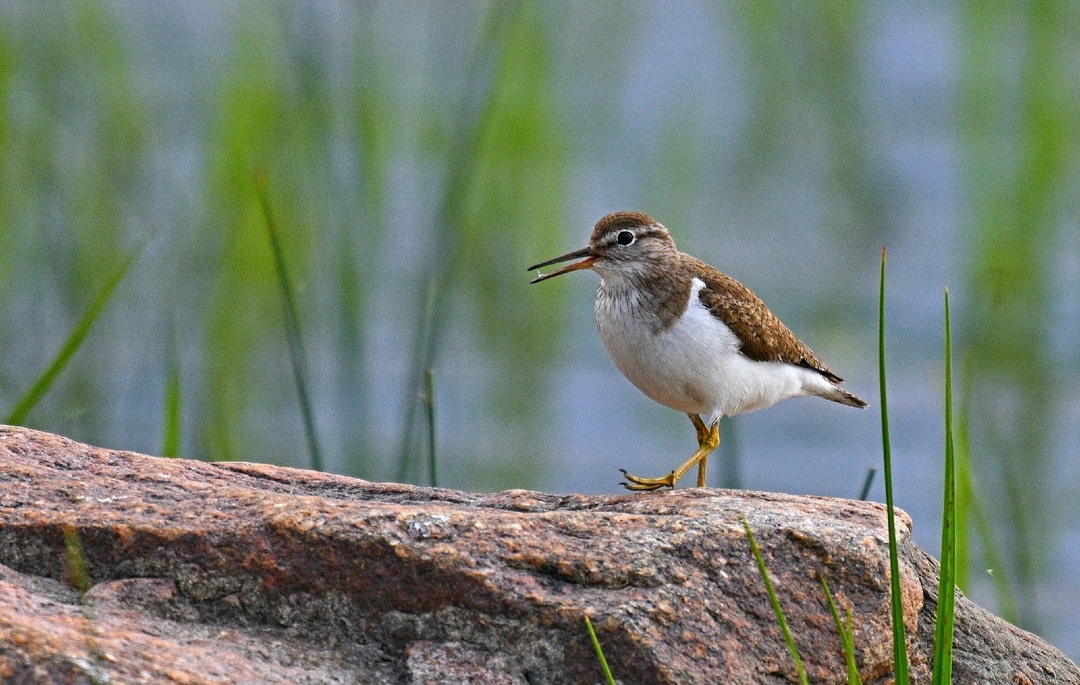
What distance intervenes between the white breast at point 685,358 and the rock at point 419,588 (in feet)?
6.07

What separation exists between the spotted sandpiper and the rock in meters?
1.61

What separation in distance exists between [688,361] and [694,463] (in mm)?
430

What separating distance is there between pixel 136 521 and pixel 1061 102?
746 centimetres

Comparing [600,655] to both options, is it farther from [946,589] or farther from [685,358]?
[685,358]

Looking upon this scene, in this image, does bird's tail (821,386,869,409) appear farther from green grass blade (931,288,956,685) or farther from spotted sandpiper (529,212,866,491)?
green grass blade (931,288,956,685)

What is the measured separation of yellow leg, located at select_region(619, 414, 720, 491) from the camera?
17.4 ft

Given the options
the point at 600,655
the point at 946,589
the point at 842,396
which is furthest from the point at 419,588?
the point at 842,396

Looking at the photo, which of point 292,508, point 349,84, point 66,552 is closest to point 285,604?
point 292,508

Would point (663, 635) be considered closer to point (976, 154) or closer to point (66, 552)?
point (66, 552)

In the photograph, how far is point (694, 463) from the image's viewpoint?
222 inches

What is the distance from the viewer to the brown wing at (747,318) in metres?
5.95

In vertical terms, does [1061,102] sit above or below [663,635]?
above

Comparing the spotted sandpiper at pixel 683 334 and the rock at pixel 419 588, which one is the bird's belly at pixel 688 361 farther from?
the rock at pixel 419 588

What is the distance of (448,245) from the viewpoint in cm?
681
